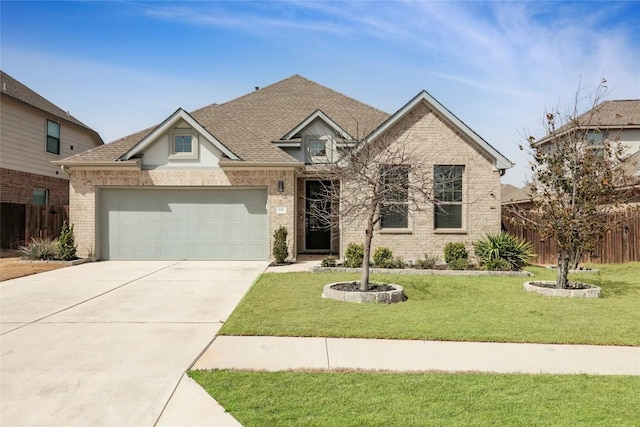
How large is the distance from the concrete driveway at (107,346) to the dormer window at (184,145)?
17.7 ft

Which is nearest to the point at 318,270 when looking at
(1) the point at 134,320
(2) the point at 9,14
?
(1) the point at 134,320

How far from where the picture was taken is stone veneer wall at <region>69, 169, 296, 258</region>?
14719 mm

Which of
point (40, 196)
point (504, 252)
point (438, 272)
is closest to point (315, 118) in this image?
point (438, 272)

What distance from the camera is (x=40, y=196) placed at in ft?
66.0

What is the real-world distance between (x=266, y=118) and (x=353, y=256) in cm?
918

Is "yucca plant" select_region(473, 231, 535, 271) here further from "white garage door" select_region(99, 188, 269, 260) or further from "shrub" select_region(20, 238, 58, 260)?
"shrub" select_region(20, 238, 58, 260)

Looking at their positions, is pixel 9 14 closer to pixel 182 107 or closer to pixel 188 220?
pixel 182 107

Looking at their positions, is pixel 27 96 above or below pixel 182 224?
above

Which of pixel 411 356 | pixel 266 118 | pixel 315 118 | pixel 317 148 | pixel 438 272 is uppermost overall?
pixel 266 118

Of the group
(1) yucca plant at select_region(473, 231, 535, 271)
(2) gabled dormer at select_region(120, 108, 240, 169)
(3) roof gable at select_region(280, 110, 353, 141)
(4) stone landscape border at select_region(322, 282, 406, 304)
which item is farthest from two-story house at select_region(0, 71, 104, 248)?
(1) yucca plant at select_region(473, 231, 535, 271)

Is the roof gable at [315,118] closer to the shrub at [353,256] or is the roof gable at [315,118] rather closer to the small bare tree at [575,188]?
the shrub at [353,256]

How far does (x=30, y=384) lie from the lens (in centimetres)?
432

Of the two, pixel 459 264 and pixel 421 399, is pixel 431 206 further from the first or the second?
pixel 421 399

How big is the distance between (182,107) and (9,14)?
5.66 metres
